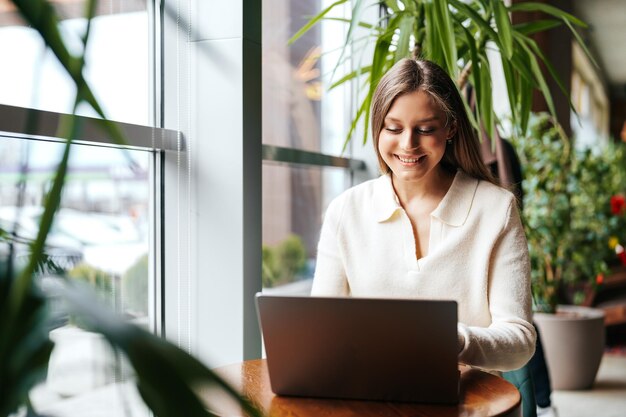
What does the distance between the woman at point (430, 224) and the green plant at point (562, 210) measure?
8.05 feet

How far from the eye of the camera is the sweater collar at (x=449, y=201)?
65.8 inches

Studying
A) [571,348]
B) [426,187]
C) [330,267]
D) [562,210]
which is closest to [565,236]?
[562,210]

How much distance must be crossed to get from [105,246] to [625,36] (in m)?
8.66

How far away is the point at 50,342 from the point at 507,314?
1.31m

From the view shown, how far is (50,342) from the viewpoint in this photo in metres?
0.35

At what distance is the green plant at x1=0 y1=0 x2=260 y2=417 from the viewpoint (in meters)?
0.32

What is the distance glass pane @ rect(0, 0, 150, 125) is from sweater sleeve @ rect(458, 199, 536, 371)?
89 cm

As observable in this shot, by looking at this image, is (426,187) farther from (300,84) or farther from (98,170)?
(300,84)

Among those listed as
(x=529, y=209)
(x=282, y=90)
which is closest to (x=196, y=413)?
(x=282, y=90)

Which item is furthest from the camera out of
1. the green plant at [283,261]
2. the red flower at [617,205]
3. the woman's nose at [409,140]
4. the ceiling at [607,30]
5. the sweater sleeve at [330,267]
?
the ceiling at [607,30]

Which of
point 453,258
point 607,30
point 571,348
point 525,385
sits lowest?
A: point 571,348

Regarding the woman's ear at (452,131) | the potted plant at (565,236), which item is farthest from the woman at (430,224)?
the potted plant at (565,236)

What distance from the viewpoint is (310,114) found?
126 inches

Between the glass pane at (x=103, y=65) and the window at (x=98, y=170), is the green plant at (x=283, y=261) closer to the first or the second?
the window at (x=98, y=170)
